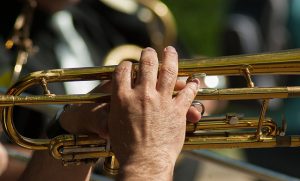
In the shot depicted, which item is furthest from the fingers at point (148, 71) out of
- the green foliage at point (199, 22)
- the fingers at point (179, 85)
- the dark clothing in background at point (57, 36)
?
the green foliage at point (199, 22)

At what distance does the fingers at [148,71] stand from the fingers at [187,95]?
8 centimetres

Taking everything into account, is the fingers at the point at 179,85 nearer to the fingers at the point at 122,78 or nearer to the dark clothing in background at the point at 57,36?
the fingers at the point at 122,78

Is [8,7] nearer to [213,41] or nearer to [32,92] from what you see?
[32,92]

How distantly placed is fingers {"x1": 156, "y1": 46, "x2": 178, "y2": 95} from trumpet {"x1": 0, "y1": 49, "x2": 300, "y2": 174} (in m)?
0.10

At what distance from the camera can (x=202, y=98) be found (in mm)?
2328

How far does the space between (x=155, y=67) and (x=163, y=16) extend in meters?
2.20

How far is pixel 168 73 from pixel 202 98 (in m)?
0.23

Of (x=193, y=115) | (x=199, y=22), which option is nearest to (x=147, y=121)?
(x=193, y=115)

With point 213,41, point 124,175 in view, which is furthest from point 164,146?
point 213,41

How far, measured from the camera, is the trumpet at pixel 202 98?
7.61ft

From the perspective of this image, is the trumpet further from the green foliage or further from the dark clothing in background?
the green foliage

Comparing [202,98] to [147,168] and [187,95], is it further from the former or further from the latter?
[147,168]

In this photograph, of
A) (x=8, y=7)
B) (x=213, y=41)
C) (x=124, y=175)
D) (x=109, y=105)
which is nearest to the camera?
(x=124, y=175)

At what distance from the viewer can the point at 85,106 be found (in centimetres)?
239
